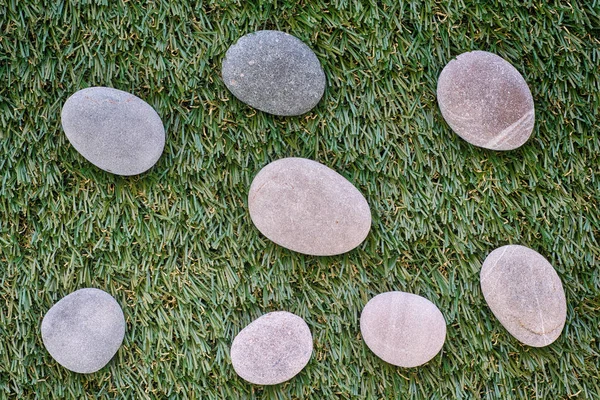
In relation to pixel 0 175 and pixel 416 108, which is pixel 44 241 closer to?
pixel 0 175

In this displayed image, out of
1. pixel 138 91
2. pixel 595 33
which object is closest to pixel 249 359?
pixel 138 91

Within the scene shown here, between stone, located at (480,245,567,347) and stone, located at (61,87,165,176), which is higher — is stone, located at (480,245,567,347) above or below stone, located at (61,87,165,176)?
below

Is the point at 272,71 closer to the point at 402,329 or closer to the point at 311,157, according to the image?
the point at 311,157

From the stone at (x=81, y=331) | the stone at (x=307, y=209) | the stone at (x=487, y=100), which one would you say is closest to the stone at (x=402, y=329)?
the stone at (x=307, y=209)

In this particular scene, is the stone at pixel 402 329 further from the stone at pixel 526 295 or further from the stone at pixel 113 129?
the stone at pixel 113 129

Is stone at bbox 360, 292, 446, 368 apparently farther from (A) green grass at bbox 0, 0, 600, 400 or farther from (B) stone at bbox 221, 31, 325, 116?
(B) stone at bbox 221, 31, 325, 116

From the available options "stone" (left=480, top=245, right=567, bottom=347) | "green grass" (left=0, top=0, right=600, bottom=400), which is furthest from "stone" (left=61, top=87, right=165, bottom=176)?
"stone" (left=480, top=245, right=567, bottom=347)

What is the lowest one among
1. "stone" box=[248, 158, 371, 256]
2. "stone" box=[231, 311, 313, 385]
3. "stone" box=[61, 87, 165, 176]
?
"stone" box=[231, 311, 313, 385]
